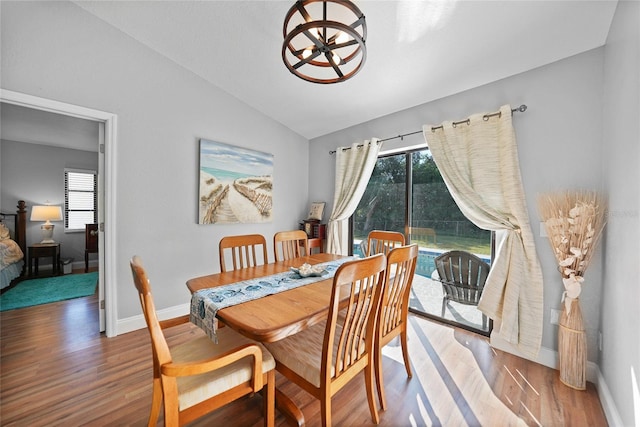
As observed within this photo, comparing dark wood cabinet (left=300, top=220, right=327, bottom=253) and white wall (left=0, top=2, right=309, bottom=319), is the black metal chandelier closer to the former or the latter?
white wall (left=0, top=2, right=309, bottom=319)

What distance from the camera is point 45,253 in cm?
410

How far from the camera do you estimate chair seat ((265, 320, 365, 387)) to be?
1.21 m

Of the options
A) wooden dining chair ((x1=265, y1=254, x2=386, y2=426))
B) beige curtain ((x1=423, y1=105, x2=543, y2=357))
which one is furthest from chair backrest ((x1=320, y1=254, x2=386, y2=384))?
beige curtain ((x1=423, y1=105, x2=543, y2=357))

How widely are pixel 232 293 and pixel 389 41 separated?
222 cm

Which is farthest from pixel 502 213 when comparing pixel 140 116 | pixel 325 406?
pixel 140 116

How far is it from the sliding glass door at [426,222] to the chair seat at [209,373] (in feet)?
7.23

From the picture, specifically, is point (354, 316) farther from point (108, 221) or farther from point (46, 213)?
point (46, 213)

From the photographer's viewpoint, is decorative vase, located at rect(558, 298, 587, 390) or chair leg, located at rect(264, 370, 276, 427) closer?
chair leg, located at rect(264, 370, 276, 427)

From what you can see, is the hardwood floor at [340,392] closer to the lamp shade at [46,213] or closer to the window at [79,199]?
the lamp shade at [46,213]

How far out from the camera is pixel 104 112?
90.1 inches

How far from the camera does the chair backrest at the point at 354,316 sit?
3.52ft

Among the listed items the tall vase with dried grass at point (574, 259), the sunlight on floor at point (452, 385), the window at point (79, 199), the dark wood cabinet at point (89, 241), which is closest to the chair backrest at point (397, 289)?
the sunlight on floor at point (452, 385)

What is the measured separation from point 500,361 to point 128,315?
138 inches

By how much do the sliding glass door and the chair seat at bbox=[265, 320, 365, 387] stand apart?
174cm
